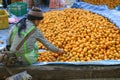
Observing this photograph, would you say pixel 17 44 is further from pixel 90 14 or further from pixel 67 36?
pixel 90 14

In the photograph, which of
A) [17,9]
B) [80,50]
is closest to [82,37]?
[80,50]

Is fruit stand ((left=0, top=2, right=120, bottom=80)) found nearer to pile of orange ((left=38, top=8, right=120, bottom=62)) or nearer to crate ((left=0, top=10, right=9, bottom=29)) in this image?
pile of orange ((left=38, top=8, right=120, bottom=62))

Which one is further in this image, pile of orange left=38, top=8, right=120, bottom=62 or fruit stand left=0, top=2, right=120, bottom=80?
pile of orange left=38, top=8, right=120, bottom=62

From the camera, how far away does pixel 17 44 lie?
381cm

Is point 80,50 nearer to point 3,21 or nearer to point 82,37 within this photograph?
point 82,37

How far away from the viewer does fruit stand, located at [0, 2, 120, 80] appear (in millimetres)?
3984

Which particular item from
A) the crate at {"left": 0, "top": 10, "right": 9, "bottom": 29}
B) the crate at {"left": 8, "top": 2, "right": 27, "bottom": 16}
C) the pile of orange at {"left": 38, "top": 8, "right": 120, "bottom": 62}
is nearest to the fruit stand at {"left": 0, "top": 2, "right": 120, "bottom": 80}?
the pile of orange at {"left": 38, "top": 8, "right": 120, "bottom": 62}

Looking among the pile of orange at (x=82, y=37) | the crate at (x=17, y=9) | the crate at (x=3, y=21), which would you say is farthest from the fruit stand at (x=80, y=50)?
the crate at (x=17, y=9)

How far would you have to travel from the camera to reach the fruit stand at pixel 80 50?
3984mm

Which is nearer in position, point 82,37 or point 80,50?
point 80,50

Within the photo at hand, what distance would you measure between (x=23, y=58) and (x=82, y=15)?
265 centimetres

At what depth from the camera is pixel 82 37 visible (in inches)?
193

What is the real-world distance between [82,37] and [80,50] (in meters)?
0.47

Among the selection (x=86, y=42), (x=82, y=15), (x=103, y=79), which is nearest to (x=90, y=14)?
(x=82, y=15)
